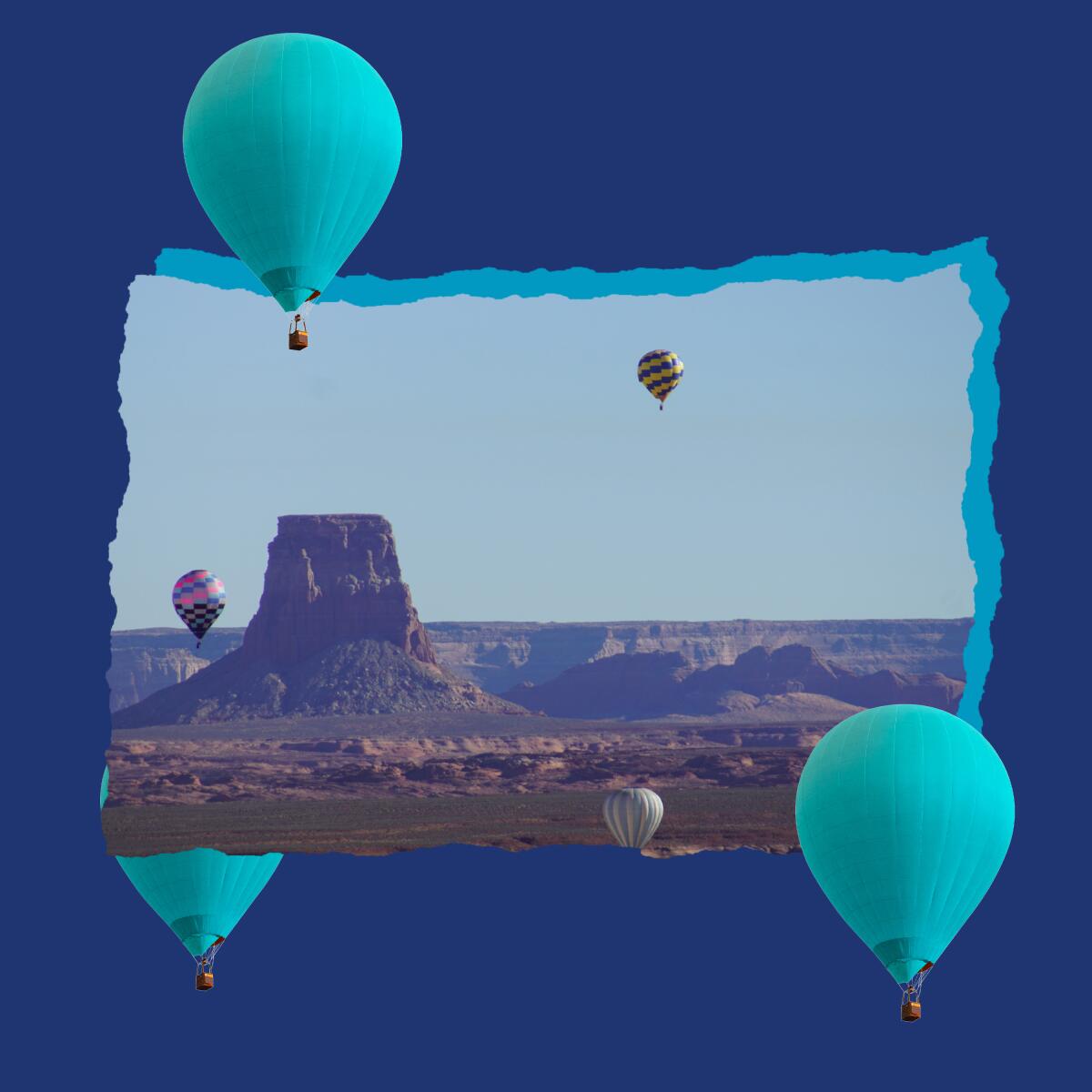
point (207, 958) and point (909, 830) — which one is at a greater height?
point (909, 830)

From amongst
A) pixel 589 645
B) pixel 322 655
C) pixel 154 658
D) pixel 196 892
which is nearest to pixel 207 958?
pixel 196 892

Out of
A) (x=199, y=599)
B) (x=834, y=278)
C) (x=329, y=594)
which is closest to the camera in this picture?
(x=834, y=278)

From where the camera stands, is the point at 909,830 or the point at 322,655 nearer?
the point at 909,830

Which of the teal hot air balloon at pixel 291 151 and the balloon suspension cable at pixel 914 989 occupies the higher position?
the teal hot air balloon at pixel 291 151

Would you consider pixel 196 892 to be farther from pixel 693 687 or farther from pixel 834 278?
pixel 693 687

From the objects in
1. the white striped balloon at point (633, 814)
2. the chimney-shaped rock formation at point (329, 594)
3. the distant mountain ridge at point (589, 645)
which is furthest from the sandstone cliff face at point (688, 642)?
the white striped balloon at point (633, 814)

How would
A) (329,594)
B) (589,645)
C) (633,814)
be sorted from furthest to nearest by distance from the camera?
1. (329,594)
2. (589,645)
3. (633,814)

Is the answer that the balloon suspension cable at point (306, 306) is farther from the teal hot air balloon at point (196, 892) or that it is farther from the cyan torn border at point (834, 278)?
the teal hot air balloon at point (196, 892)
